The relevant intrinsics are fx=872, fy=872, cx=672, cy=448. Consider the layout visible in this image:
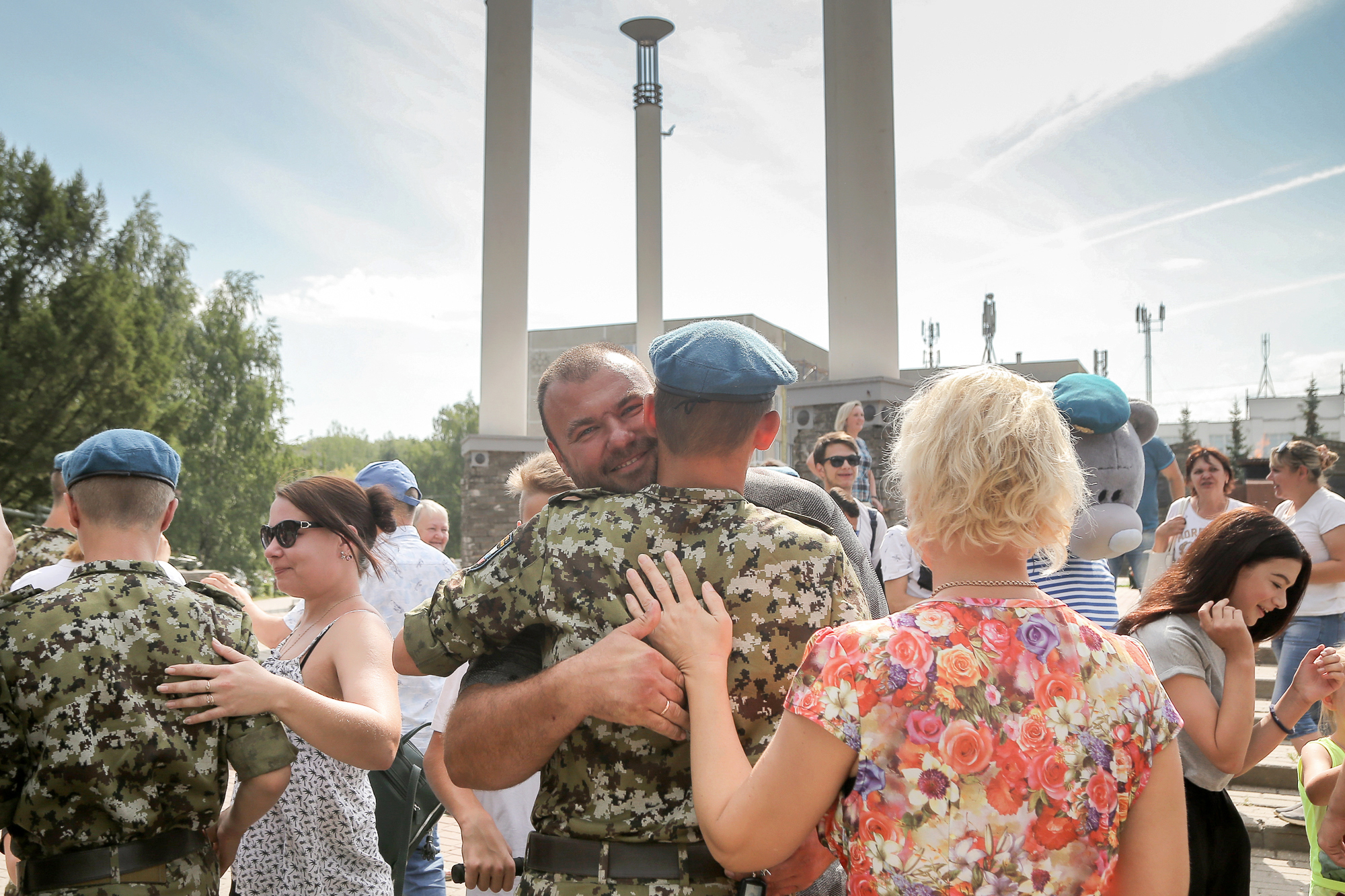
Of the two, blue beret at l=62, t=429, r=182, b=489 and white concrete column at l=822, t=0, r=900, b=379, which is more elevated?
white concrete column at l=822, t=0, r=900, b=379

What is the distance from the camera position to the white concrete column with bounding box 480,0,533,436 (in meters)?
14.8

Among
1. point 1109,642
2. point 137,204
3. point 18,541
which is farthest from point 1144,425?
point 137,204

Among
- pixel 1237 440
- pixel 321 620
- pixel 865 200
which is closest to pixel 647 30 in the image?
pixel 865 200

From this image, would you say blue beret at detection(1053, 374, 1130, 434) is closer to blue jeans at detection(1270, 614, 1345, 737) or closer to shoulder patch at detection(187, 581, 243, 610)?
shoulder patch at detection(187, 581, 243, 610)

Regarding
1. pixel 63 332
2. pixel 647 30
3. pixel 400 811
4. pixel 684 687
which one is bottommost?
pixel 400 811

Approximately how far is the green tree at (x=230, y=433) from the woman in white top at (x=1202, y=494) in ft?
103

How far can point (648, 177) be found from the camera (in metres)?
20.6

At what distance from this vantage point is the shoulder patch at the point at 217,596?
2.17 m

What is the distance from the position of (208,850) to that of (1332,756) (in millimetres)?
3471

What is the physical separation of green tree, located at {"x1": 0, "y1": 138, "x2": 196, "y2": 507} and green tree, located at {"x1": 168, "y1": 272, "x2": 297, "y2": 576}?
8092 mm

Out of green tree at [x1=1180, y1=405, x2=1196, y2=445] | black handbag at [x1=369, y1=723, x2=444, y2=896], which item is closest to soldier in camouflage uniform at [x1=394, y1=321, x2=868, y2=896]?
black handbag at [x1=369, y1=723, x2=444, y2=896]

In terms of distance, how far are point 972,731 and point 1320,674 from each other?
85.7 inches

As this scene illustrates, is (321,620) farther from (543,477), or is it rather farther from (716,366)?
(716,366)

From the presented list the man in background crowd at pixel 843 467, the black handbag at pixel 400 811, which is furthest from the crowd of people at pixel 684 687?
the man in background crowd at pixel 843 467
